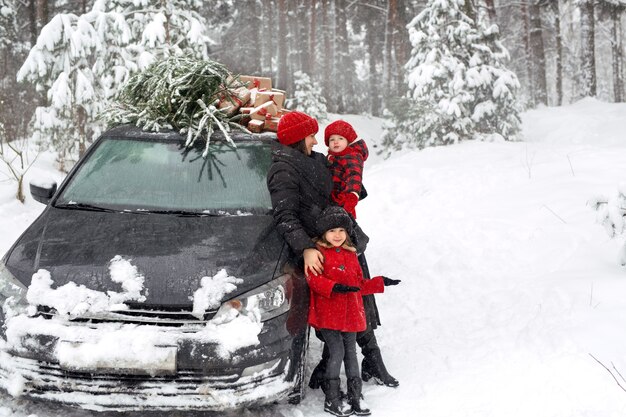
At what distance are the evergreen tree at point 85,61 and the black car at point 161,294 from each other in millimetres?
7540

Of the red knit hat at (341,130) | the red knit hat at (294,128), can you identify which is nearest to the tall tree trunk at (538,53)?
the red knit hat at (341,130)

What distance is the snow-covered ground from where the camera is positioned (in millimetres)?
3703

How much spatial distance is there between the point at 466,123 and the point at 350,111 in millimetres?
22803

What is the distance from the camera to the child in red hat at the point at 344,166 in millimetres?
4133

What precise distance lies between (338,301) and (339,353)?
1.14 feet

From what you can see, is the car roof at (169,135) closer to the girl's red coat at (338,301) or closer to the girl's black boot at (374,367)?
the girl's red coat at (338,301)

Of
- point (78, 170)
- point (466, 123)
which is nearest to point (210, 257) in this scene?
point (78, 170)

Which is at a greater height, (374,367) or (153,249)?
(153,249)

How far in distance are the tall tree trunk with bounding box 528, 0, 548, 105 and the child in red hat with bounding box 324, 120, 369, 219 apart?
875 inches

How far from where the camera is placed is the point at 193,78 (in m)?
5.13

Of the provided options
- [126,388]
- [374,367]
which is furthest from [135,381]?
[374,367]

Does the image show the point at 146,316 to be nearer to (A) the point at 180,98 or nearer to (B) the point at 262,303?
(B) the point at 262,303

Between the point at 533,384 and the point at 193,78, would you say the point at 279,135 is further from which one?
the point at 533,384

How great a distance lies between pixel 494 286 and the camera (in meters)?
5.56
